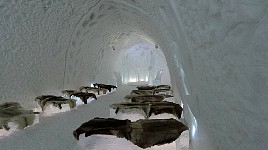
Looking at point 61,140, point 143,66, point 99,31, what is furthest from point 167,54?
point 143,66

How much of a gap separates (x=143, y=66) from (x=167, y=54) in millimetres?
10607

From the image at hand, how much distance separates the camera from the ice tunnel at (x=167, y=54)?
0.96 meters

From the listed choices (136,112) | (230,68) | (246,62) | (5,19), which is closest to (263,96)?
(246,62)

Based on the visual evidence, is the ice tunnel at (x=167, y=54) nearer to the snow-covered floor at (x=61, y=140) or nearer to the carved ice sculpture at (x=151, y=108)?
the carved ice sculpture at (x=151, y=108)

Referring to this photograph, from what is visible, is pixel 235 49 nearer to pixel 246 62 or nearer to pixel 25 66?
pixel 246 62

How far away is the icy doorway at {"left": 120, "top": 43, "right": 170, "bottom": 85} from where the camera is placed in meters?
14.9

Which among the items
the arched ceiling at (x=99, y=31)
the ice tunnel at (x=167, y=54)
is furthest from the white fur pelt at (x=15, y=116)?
the arched ceiling at (x=99, y=31)

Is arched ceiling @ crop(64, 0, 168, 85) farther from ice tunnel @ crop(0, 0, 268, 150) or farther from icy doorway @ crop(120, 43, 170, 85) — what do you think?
icy doorway @ crop(120, 43, 170, 85)

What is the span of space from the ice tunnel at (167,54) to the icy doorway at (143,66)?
6 cm

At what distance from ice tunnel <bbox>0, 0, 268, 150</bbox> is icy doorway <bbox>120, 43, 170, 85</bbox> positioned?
59mm

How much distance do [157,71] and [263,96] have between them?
47.3 feet

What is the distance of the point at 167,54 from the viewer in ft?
19.5

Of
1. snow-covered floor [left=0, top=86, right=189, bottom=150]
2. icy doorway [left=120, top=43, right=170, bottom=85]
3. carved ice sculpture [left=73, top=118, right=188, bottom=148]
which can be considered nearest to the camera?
carved ice sculpture [left=73, top=118, right=188, bottom=148]

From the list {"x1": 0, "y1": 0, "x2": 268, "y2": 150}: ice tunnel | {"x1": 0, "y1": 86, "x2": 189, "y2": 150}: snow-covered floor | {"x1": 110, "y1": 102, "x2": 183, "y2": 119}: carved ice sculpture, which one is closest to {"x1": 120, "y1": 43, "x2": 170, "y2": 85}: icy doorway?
{"x1": 0, "y1": 0, "x2": 268, "y2": 150}: ice tunnel
